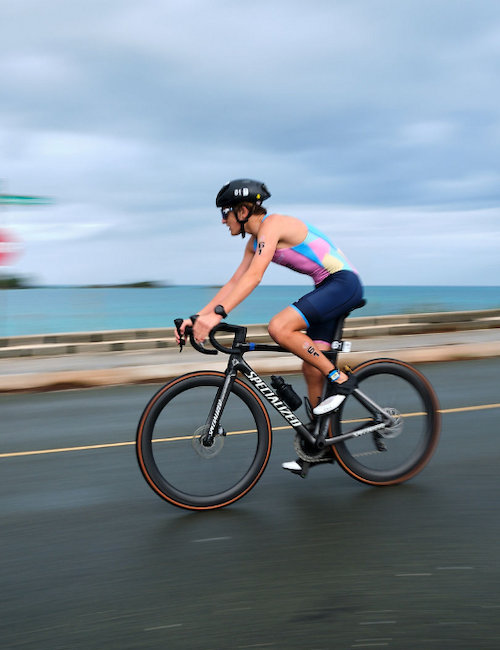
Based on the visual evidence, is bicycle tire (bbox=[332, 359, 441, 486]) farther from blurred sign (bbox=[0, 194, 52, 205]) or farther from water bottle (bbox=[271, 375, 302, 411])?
blurred sign (bbox=[0, 194, 52, 205])

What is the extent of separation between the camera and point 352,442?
4738 mm

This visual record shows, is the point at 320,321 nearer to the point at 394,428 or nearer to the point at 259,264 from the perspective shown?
the point at 259,264

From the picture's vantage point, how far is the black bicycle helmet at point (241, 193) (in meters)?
4.27

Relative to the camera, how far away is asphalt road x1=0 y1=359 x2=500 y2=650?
2864 millimetres

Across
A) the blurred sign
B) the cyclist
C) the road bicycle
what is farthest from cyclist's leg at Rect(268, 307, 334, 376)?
the blurred sign

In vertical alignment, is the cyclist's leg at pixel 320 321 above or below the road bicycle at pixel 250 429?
above

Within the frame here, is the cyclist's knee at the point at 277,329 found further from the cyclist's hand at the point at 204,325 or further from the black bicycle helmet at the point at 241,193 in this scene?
the black bicycle helmet at the point at 241,193

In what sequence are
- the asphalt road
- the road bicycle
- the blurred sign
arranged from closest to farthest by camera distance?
1. the asphalt road
2. the road bicycle
3. the blurred sign

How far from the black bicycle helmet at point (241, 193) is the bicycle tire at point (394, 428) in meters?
1.31

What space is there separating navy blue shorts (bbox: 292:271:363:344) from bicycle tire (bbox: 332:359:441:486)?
0.35 metres

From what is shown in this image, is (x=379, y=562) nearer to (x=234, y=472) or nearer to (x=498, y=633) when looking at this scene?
(x=498, y=633)

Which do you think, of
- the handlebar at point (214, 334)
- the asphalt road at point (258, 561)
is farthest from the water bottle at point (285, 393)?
the asphalt road at point (258, 561)

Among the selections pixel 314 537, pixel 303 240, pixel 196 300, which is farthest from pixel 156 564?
pixel 196 300

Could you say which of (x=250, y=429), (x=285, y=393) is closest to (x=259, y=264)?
(x=285, y=393)
